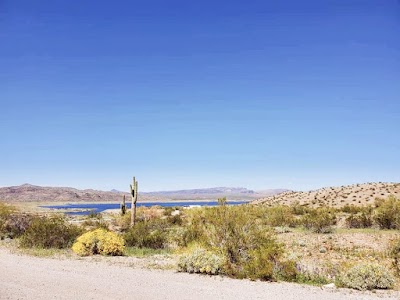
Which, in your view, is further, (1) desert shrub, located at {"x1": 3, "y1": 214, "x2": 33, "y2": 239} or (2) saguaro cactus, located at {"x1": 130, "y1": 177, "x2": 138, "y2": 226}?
(2) saguaro cactus, located at {"x1": 130, "y1": 177, "x2": 138, "y2": 226}

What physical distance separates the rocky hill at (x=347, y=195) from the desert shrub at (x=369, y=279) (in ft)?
144

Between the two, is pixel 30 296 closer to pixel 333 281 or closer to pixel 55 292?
pixel 55 292

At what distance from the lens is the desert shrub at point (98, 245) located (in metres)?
19.1

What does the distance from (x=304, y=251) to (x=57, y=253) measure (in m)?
11.9

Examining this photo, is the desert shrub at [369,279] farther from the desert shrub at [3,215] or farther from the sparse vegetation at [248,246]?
the desert shrub at [3,215]

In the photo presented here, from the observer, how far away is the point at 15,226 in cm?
2812

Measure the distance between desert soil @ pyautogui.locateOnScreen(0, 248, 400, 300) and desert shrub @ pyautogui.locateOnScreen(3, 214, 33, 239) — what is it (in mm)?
12767

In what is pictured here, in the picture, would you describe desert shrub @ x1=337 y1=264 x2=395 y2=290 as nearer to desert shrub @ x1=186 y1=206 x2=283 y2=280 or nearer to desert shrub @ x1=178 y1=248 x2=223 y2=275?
desert shrub @ x1=186 y1=206 x2=283 y2=280

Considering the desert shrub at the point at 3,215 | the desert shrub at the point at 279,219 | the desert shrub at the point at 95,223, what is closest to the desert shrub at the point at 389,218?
the desert shrub at the point at 279,219

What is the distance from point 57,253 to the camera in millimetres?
19422

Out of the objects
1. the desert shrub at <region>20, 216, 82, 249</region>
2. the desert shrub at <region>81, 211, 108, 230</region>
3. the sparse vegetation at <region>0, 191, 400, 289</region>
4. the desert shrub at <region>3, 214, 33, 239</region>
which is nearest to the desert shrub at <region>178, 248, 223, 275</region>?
the sparse vegetation at <region>0, 191, 400, 289</region>

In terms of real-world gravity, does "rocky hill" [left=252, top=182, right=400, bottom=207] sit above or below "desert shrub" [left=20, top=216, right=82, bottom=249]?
above

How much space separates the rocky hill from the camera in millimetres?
58162

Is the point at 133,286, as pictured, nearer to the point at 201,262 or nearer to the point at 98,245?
the point at 201,262
